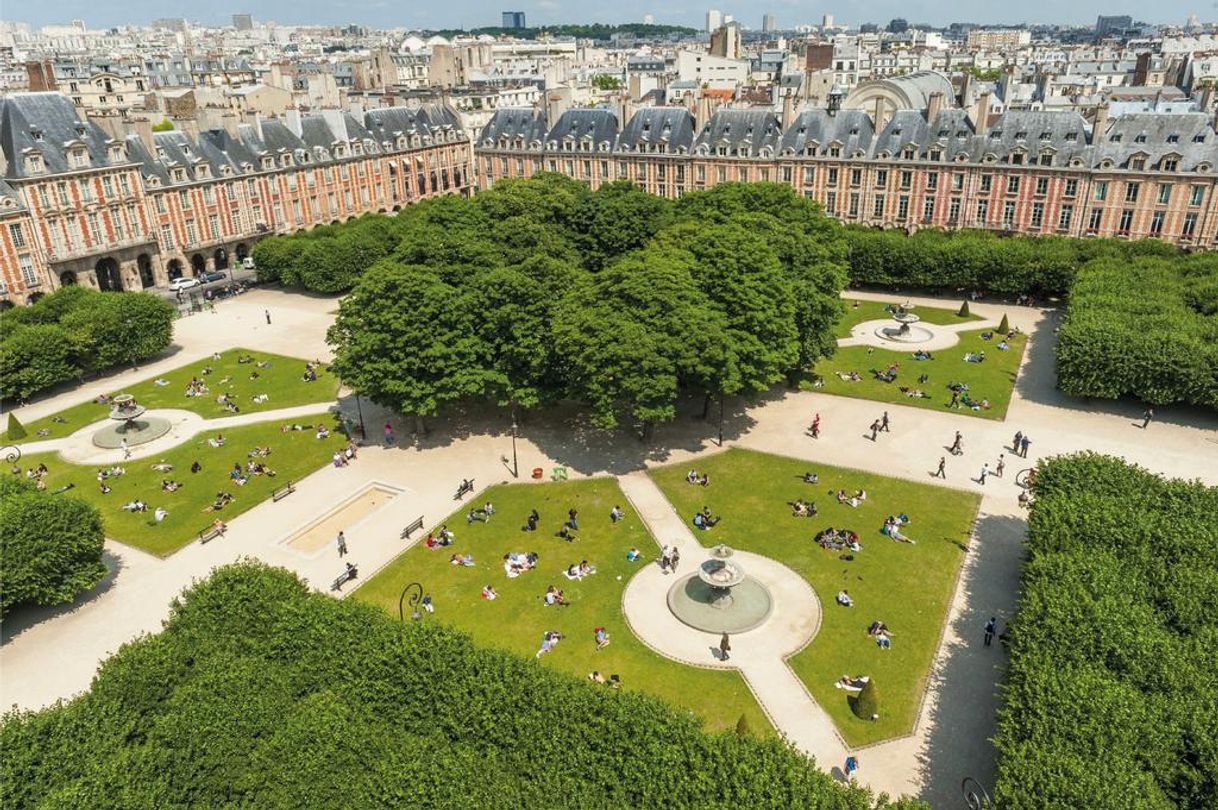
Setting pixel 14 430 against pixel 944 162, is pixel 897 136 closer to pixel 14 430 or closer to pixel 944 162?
pixel 944 162

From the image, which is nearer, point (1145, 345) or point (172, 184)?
point (1145, 345)

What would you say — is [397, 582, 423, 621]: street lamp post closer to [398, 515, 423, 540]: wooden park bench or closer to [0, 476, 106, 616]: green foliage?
[398, 515, 423, 540]: wooden park bench

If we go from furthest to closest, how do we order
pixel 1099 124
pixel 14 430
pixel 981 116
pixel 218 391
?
pixel 981 116 → pixel 1099 124 → pixel 218 391 → pixel 14 430

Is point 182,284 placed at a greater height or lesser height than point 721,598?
greater

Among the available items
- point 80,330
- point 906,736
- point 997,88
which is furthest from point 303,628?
point 997,88

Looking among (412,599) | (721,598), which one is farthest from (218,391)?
(721,598)

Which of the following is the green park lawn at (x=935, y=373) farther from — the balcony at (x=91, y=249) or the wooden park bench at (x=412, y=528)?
the balcony at (x=91, y=249)

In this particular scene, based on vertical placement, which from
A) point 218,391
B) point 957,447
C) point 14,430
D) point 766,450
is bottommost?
point 766,450
